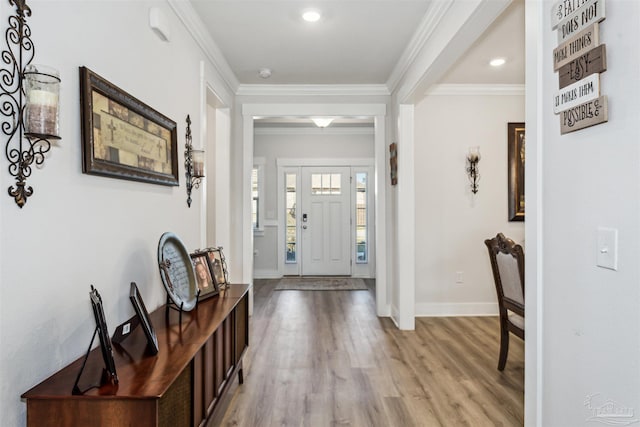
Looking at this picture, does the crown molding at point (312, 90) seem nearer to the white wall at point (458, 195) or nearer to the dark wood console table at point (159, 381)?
the white wall at point (458, 195)

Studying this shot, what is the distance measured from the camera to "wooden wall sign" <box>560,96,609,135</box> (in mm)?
1174

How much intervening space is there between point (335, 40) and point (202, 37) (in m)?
1.04

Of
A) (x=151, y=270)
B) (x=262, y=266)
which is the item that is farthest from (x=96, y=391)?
(x=262, y=266)

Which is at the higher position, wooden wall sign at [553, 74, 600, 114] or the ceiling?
the ceiling

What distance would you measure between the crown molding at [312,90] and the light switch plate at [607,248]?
3.56m

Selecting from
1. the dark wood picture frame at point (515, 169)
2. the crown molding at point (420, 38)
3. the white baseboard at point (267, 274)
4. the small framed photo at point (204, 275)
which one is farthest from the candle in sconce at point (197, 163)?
the white baseboard at point (267, 274)

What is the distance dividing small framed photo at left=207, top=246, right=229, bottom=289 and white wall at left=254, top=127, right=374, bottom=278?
13.6ft

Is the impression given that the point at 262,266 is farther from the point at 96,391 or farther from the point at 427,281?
the point at 96,391

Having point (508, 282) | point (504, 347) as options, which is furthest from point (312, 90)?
point (504, 347)

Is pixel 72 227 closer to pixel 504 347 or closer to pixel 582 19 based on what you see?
pixel 582 19

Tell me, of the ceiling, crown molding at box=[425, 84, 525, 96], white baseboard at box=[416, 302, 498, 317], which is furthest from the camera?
white baseboard at box=[416, 302, 498, 317]

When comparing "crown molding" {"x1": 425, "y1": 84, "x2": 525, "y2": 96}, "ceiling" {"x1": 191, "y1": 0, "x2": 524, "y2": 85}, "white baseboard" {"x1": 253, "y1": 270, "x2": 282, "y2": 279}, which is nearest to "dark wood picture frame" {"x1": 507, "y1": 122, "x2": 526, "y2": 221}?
"crown molding" {"x1": 425, "y1": 84, "x2": 525, "y2": 96}

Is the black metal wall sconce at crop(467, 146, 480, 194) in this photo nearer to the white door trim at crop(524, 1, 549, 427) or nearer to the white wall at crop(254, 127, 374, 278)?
the white wall at crop(254, 127, 374, 278)

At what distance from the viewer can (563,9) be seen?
4.39 ft
